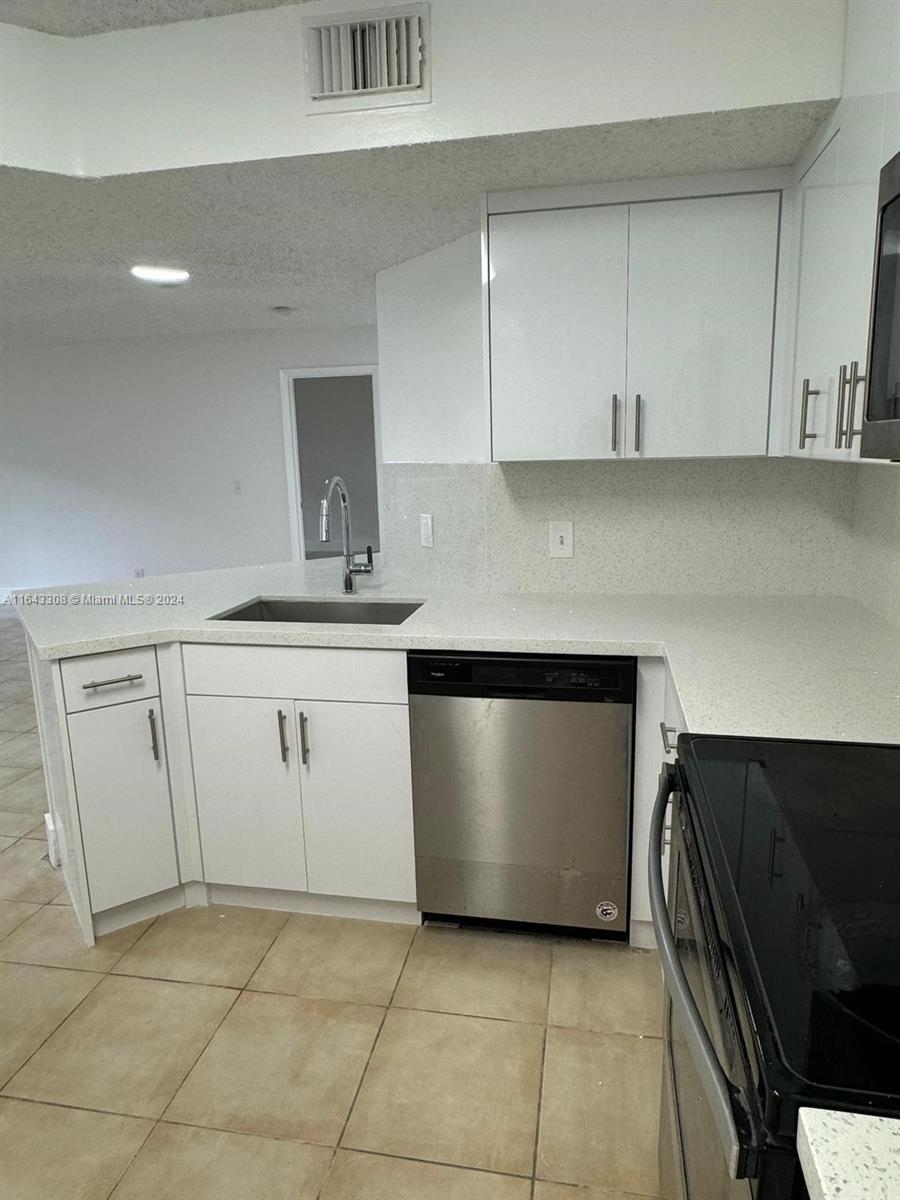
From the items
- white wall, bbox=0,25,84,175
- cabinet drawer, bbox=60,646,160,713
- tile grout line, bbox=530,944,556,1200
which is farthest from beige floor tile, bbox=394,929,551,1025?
white wall, bbox=0,25,84,175

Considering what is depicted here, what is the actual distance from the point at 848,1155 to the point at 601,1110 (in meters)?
1.32

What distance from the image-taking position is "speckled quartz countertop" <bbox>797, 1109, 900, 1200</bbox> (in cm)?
53

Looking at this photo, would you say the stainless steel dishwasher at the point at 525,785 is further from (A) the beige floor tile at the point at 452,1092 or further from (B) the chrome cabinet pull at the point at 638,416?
(B) the chrome cabinet pull at the point at 638,416

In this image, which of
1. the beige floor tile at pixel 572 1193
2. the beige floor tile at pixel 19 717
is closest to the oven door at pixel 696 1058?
the beige floor tile at pixel 572 1193

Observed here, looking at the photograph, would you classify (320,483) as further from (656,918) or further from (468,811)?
(656,918)

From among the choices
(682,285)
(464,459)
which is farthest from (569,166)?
(464,459)

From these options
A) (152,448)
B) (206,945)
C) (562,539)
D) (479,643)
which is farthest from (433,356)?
(152,448)

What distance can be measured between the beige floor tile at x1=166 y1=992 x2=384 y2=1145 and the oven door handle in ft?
3.50

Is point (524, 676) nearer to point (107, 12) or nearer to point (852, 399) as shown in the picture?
point (852, 399)

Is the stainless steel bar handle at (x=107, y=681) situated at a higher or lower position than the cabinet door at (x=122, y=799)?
higher

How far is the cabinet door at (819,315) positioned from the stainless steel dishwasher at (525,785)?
72 centimetres

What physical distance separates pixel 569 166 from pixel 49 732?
2186mm

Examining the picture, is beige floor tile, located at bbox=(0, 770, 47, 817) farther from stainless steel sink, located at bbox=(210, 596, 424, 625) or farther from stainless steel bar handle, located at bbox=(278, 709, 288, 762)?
stainless steel bar handle, located at bbox=(278, 709, 288, 762)

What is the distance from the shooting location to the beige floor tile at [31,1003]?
74.2 inches
